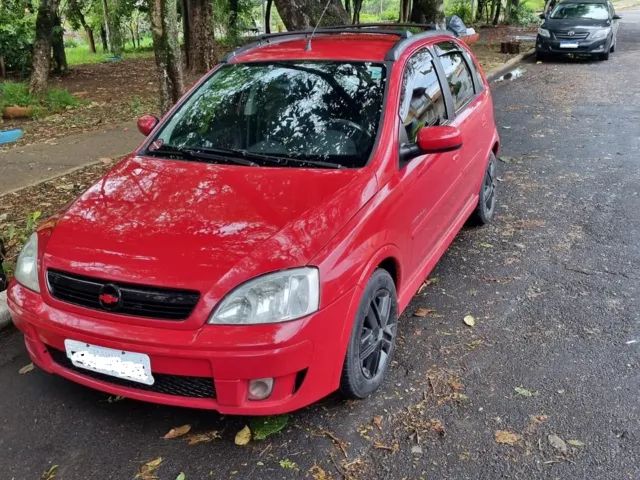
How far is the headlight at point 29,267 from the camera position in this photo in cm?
277

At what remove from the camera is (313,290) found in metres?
2.46

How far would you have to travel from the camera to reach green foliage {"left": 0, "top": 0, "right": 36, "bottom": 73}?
558 inches

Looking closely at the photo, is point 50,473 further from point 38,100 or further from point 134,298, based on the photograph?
point 38,100

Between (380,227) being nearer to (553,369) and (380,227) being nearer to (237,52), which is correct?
(553,369)

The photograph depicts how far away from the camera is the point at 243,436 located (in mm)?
2754

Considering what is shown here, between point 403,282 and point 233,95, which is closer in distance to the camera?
point 403,282

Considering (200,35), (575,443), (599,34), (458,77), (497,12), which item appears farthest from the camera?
(497,12)

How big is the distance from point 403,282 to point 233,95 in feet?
5.18

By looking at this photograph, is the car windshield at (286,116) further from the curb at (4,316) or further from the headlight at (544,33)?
the headlight at (544,33)

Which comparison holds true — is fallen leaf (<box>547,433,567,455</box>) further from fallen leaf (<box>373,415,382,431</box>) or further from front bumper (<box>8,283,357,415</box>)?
front bumper (<box>8,283,357,415</box>)

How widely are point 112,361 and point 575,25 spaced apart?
614 inches

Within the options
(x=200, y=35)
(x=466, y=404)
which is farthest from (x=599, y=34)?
(x=466, y=404)

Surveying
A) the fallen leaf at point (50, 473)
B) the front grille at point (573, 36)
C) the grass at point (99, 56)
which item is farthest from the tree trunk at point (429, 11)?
the grass at point (99, 56)

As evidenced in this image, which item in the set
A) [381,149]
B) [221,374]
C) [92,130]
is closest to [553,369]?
[381,149]
